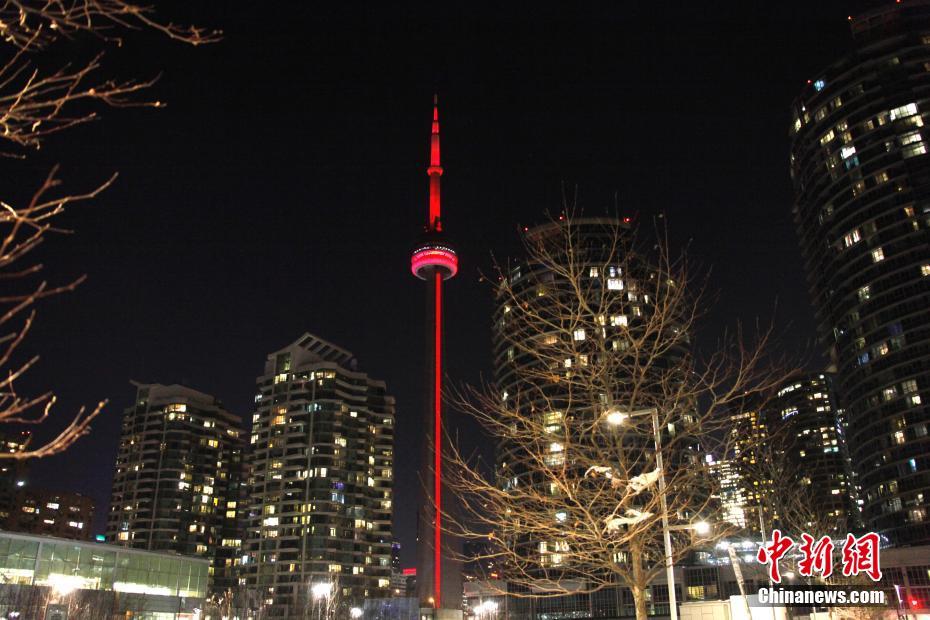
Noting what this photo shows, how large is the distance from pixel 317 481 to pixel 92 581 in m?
89.0

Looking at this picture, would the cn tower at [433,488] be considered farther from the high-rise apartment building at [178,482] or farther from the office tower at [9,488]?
the office tower at [9,488]

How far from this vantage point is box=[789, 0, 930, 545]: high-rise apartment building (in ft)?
369

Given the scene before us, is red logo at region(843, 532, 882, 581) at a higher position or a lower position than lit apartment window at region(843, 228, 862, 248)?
lower

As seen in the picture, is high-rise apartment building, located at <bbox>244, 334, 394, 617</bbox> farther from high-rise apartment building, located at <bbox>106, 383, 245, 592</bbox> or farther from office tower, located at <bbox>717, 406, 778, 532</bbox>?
office tower, located at <bbox>717, 406, 778, 532</bbox>

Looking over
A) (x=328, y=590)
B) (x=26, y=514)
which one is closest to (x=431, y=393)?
(x=328, y=590)

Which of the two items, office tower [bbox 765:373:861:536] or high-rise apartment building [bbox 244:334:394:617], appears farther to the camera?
office tower [bbox 765:373:861:536]

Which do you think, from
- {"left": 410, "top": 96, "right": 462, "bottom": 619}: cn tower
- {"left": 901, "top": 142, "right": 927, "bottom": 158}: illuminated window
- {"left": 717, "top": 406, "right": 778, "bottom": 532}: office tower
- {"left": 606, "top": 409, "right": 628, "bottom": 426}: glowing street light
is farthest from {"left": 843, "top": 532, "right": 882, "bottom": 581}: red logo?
{"left": 901, "top": 142, "right": 927, "bottom": 158}: illuminated window

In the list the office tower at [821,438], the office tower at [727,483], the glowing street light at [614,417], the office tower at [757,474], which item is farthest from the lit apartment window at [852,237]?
the glowing street light at [614,417]

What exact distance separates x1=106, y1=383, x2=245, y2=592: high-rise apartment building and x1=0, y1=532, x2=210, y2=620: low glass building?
89.3m

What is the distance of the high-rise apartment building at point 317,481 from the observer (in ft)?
474

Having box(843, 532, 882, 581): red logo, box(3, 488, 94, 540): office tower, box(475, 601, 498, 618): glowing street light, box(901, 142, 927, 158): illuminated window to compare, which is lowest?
box(475, 601, 498, 618): glowing street light

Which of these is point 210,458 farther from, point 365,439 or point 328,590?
point 328,590

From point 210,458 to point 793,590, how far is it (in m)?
181

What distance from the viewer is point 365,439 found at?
16512cm
